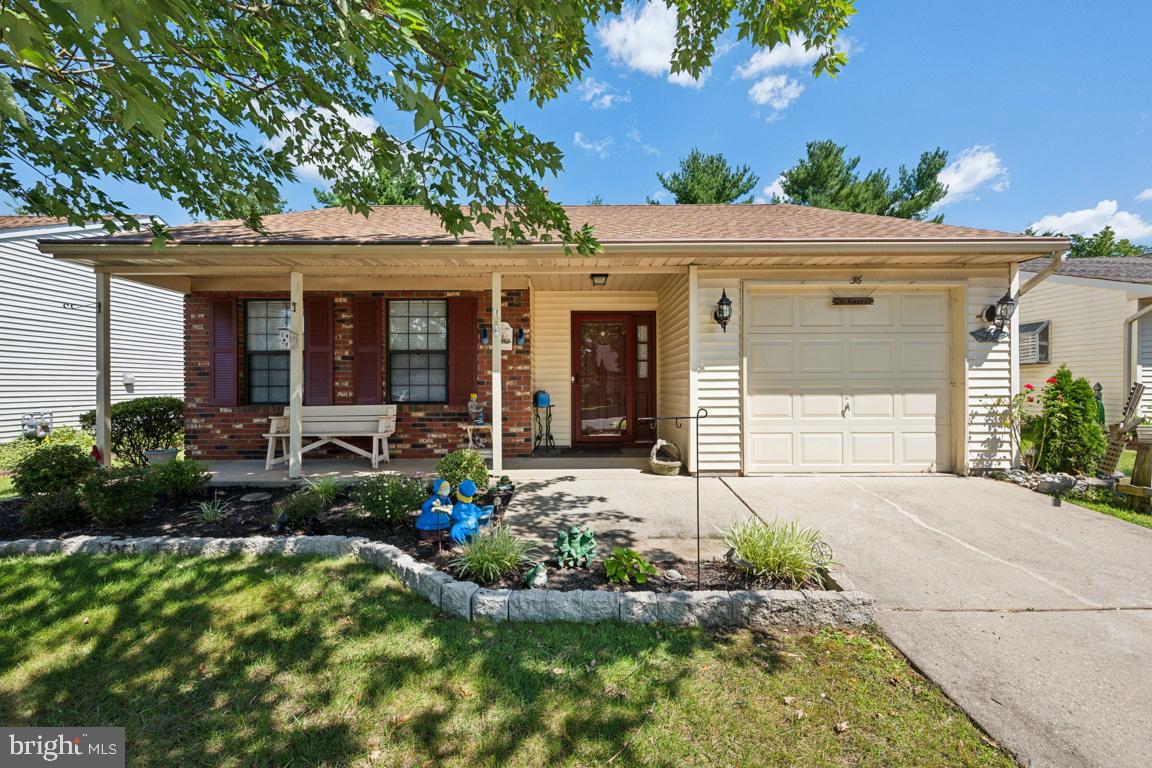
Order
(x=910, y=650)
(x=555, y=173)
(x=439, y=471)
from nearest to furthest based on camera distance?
(x=910, y=650), (x=555, y=173), (x=439, y=471)

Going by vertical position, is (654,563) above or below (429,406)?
below

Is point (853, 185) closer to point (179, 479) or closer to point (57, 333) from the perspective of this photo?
point (179, 479)

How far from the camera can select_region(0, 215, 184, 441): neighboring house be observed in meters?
8.59

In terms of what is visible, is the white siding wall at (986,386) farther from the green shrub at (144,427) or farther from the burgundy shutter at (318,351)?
the green shrub at (144,427)

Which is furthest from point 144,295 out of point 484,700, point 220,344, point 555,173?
point 484,700

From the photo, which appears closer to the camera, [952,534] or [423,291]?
[952,534]

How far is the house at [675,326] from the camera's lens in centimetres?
516

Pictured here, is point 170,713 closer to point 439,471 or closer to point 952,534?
point 439,471

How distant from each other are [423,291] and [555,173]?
14.2 ft

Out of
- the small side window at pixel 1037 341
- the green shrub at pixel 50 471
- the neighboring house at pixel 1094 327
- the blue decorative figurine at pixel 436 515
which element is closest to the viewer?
the blue decorative figurine at pixel 436 515

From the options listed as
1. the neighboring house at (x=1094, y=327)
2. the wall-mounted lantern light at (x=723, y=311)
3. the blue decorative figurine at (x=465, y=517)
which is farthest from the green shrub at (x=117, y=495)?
the neighboring house at (x=1094, y=327)

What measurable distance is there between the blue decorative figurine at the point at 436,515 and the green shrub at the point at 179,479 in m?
2.81

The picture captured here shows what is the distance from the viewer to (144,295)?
11.4 metres
